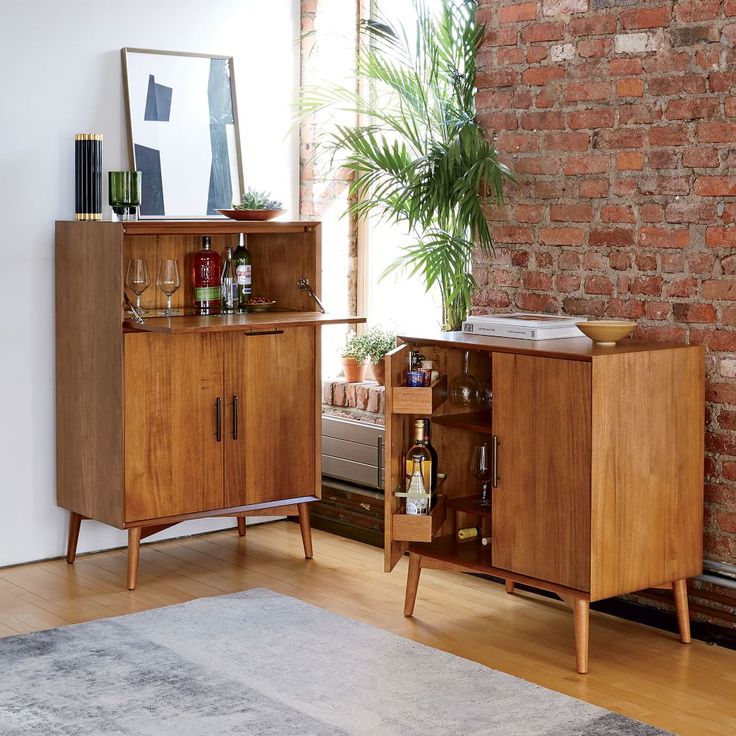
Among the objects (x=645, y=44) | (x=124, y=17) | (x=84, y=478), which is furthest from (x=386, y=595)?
(x=124, y=17)

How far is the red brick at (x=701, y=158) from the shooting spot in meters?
3.80

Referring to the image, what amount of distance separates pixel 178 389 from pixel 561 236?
1.51 m

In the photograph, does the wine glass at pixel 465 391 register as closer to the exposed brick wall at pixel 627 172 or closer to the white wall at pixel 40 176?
the exposed brick wall at pixel 627 172

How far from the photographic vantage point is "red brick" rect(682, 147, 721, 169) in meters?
3.80

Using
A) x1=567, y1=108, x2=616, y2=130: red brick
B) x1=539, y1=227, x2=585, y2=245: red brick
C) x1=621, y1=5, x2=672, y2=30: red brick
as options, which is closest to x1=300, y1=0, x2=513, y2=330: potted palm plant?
x1=539, y1=227, x2=585, y2=245: red brick

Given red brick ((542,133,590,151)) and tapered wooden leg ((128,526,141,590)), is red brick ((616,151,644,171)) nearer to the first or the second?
red brick ((542,133,590,151))

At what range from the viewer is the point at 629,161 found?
13.3 ft

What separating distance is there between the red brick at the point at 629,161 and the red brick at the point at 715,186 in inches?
9.0

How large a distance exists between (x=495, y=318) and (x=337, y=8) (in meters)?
2.10

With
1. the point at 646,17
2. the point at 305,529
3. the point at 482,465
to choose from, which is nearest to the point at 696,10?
the point at 646,17

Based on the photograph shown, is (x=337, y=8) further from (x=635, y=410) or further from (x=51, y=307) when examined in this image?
(x=635, y=410)

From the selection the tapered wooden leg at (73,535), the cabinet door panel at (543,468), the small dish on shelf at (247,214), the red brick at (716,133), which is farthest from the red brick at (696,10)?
the tapered wooden leg at (73,535)

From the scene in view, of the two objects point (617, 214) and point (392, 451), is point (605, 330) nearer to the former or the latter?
point (617, 214)

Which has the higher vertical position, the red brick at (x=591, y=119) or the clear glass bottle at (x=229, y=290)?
the red brick at (x=591, y=119)
